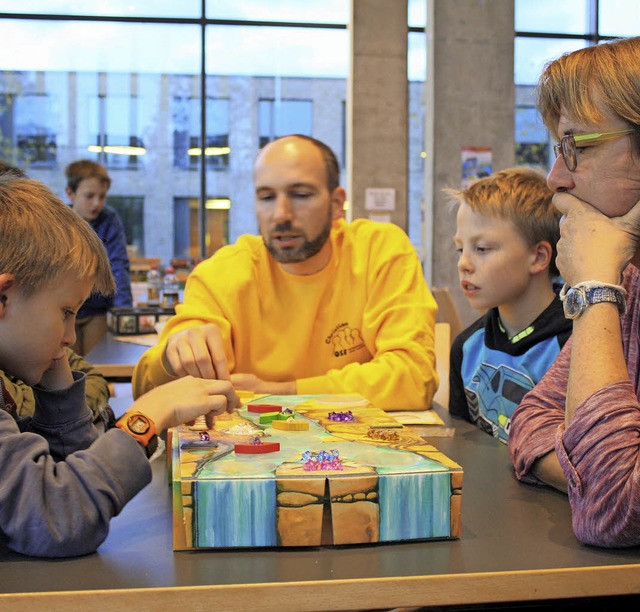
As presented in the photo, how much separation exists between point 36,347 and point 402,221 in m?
6.60

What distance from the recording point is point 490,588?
89 centimetres

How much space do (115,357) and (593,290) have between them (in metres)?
1.99

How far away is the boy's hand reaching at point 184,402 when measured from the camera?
118 centimetres

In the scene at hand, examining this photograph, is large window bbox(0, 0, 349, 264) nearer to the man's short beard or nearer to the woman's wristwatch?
the man's short beard

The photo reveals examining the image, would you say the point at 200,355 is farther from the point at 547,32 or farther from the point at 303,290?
the point at 547,32

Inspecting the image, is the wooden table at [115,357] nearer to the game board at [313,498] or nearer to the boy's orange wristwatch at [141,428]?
the boy's orange wristwatch at [141,428]

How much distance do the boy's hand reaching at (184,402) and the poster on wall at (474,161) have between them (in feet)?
21.9

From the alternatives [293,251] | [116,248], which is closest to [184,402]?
[293,251]

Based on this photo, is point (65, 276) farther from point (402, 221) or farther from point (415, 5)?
point (415, 5)

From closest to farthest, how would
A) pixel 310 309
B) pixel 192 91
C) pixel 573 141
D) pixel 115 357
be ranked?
pixel 573 141 < pixel 310 309 < pixel 115 357 < pixel 192 91

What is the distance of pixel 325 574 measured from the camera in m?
0.89

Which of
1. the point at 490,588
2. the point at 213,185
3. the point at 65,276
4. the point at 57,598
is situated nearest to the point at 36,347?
the point at 65,276

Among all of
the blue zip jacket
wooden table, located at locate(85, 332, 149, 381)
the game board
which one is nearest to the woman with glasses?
the game board

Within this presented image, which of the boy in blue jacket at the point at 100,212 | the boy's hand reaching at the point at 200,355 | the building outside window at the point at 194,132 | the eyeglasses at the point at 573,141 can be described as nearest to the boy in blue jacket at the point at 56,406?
the boy's hand reaching at the point at 200,355
